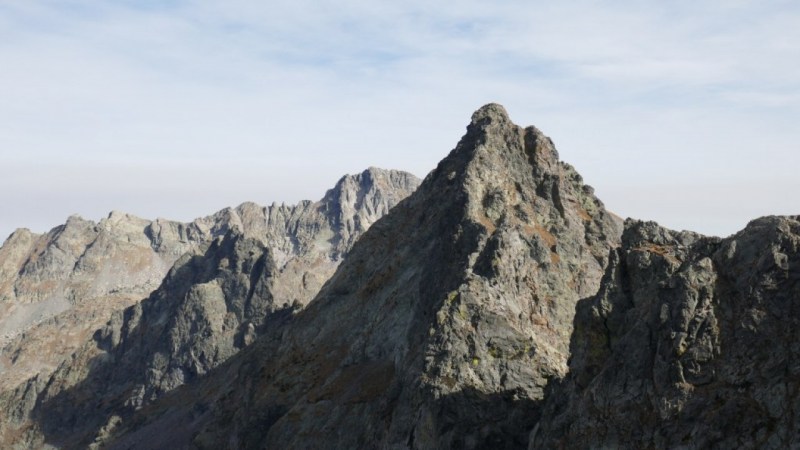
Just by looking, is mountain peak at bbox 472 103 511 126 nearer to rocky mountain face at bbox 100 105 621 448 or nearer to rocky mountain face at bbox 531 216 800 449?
rocky mountain face at bbox 100 105 621 448

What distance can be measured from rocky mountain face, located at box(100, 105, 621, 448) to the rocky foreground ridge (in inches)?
6.7

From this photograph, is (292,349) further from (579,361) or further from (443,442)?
(579,361)

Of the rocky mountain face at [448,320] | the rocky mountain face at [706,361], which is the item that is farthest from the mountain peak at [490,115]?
the rocky mountain face at [706,361]

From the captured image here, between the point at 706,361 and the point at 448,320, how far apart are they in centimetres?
2147

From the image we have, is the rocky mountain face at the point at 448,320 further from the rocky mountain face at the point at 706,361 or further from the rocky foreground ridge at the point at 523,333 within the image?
the rocky mountain face at the point at 706,361

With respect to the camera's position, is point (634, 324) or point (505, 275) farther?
point (505, 275)

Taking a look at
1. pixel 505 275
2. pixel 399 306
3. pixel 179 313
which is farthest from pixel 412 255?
pixel 179 313

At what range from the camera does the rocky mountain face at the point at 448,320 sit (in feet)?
148

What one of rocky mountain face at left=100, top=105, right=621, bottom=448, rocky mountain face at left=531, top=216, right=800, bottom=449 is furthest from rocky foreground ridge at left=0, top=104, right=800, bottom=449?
rocky mountain face at left=100, top=105, right=621, bottom=448

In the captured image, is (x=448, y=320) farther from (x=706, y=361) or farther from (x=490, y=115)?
(x=490, y=115)

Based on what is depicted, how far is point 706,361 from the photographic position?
96.4 feet

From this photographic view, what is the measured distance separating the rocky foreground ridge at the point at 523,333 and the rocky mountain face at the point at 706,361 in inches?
2.4

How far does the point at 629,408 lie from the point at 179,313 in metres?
157

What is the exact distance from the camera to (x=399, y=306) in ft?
232
